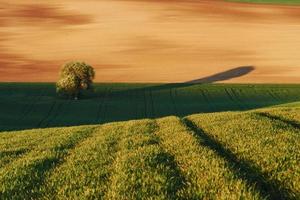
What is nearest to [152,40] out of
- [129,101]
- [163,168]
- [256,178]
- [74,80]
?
[74,80]

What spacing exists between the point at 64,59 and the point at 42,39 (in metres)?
18.4

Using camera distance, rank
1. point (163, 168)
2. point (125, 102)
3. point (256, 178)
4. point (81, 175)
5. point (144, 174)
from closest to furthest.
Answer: point (256, 178), point (144, 174), point (81, 175), point (163, 168), point (125, 102)

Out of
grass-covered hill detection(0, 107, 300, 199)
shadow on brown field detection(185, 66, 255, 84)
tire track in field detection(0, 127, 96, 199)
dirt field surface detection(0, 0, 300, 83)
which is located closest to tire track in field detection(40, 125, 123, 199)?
grass-covered hill detection(0, 107, 300, 199)

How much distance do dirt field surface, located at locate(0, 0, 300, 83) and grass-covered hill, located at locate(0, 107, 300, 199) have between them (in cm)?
7098

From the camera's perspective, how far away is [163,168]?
39.9 ft

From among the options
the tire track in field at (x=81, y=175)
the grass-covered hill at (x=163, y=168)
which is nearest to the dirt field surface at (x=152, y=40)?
the grass-covered hill at (x=163, y=168)

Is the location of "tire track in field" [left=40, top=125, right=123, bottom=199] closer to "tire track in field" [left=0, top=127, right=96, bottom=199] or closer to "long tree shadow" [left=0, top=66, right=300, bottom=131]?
"tire track in field" [left=0, top=127, right=96, bottom=199]

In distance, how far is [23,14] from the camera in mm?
138375

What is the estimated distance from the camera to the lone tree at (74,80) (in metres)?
74.6

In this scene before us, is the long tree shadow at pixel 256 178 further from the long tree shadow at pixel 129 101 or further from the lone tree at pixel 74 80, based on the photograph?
the lone tree at pixel 74 80

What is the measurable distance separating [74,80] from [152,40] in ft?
145

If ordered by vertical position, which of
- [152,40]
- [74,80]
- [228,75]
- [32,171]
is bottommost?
[228,75]

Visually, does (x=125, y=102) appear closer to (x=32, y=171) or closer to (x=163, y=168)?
(x=32, y=171)

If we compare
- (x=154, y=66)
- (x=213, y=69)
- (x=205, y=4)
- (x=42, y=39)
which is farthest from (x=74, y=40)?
(x=205, y=4)
